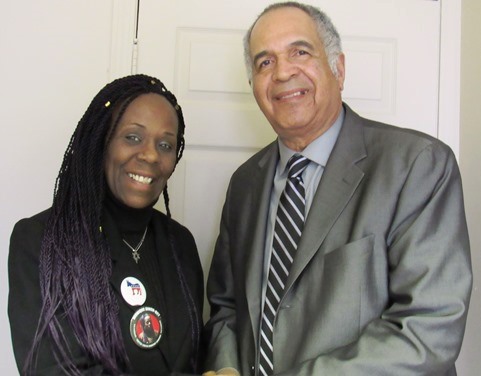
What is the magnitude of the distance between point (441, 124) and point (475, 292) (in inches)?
29.0

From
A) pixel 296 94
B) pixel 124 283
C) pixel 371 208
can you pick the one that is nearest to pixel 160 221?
pixel 124 283

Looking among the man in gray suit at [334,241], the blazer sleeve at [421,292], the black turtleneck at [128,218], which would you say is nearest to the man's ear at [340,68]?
the man in gray suit at [334,241]

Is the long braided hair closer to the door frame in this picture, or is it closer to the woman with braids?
the woman with braids

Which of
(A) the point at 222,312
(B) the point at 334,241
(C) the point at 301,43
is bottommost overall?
(A) the point at 222,312

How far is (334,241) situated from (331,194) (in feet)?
0.43

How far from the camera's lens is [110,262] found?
1.47 meters

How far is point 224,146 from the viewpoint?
2.18 meters

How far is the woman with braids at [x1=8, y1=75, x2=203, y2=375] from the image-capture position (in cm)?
134

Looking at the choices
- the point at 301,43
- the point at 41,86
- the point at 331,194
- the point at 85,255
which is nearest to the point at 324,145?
the point at 331,194

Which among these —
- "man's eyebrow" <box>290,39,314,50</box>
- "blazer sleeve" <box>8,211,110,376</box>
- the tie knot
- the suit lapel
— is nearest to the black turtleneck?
"blazer sleeve" <box>8,211,110,376</box>

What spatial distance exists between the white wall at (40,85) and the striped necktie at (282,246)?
3.43ft

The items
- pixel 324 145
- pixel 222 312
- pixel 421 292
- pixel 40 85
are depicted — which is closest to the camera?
pixel 421 292

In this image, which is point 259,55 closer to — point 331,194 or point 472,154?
point 331,194

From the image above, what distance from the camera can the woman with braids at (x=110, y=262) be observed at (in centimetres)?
134
